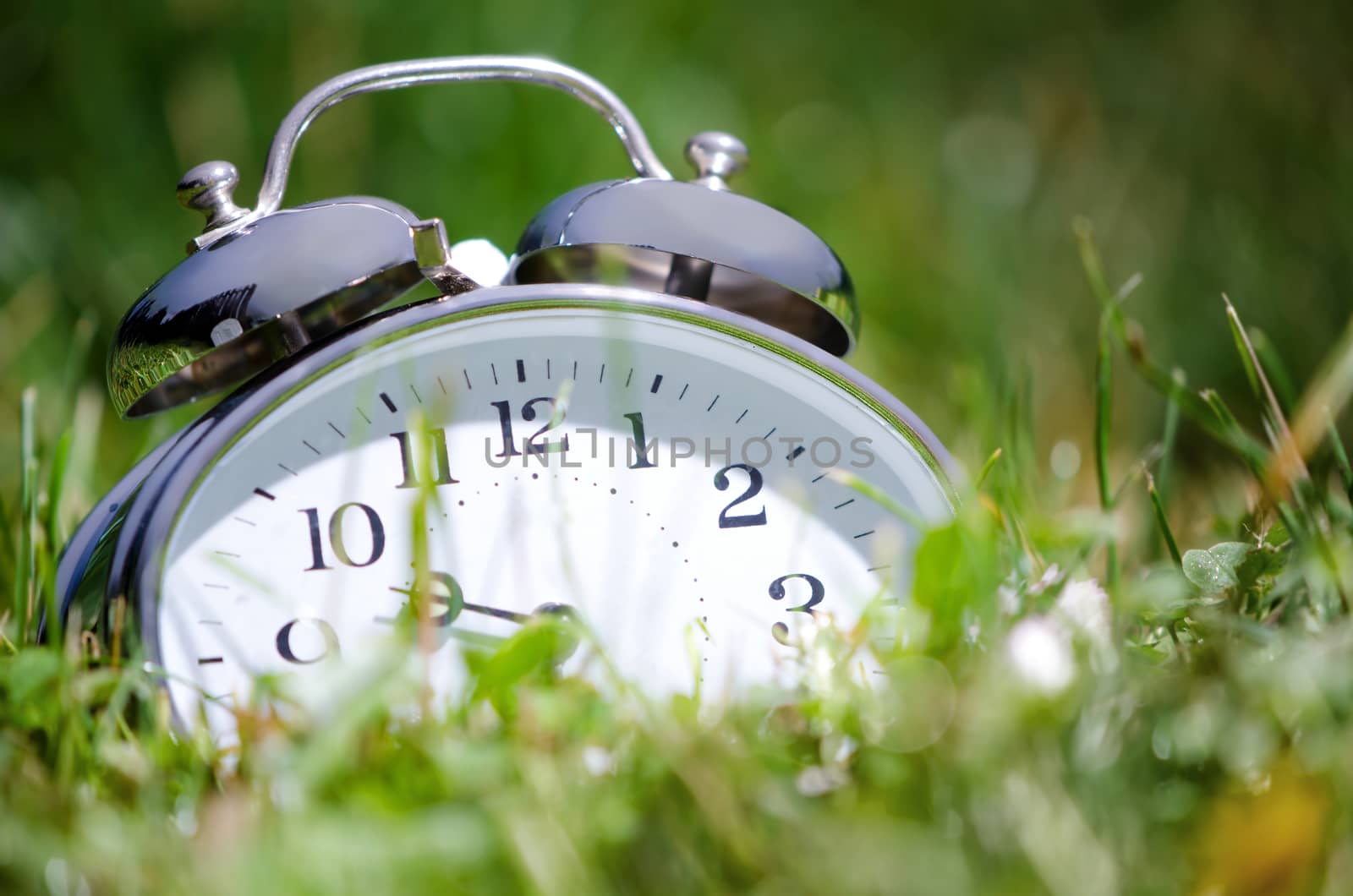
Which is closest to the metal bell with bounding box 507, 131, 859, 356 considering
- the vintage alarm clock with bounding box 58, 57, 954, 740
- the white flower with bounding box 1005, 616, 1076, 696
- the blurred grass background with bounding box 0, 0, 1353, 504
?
the vintage alarm clock with bounding box 58, 57, 954, 740

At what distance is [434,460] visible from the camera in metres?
0.96

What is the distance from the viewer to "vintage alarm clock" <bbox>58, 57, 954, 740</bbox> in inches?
36.2

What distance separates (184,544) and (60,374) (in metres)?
1.55

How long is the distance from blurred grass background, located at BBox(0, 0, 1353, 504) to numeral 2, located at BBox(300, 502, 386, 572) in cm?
124

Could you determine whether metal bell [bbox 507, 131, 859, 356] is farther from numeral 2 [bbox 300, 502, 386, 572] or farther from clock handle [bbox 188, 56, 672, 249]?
numeral 2 [bbox 300, 502, 386, 572]

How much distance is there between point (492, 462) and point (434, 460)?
0.05m

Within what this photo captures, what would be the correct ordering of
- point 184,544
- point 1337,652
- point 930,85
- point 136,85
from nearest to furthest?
point 1337,652 → point 184,544 → point 136,85 → point 930,85

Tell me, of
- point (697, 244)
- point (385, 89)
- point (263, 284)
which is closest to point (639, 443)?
point (697, 244)

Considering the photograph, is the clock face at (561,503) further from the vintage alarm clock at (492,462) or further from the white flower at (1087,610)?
the white flower at (1087,610)

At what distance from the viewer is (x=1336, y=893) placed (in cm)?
61

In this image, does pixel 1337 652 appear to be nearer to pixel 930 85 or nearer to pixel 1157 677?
→ pixel 1157 677

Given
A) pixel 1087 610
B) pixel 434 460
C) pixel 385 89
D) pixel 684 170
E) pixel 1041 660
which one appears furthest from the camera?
pixel 684 170

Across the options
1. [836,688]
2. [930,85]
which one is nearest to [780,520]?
[836,688]

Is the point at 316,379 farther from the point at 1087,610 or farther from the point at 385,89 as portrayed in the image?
the point at 1087,610
